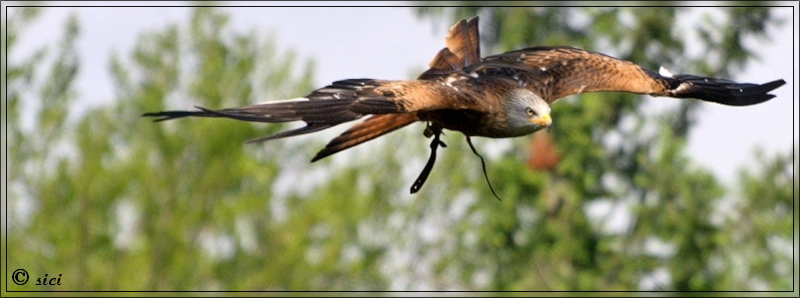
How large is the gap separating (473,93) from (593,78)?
1.22 meters

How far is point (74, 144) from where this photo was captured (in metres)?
21.1

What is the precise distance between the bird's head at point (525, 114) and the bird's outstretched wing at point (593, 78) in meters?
0.39

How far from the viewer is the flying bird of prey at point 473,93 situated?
25.8 feet

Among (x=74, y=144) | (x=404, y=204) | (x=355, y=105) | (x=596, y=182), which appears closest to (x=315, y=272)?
(x=74, y=144)

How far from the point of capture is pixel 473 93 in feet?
27.3

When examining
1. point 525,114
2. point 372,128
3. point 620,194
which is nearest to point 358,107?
point 372,128

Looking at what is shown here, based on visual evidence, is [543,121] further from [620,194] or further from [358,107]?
[620,194]

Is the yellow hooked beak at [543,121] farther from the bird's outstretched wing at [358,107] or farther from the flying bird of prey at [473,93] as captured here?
the bird's outstretched wing at [358,107]

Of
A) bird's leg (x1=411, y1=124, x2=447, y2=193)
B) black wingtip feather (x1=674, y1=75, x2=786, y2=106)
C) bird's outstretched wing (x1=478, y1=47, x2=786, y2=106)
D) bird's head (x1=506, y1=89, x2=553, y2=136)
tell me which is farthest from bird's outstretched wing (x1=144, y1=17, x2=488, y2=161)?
black wingtip feather (x1=674, y1=75, x2=786, y2=106)

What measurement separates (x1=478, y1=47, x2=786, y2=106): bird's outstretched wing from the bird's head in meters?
0.39

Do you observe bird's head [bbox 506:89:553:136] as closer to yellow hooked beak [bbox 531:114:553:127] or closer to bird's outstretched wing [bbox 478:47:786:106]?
yellow hooked beak [bbox 531:114:553:127]

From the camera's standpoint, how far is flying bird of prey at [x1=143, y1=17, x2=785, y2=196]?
788 centimetres

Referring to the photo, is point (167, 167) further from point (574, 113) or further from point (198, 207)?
point (574, 113)

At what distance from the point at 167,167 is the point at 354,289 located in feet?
20.9
